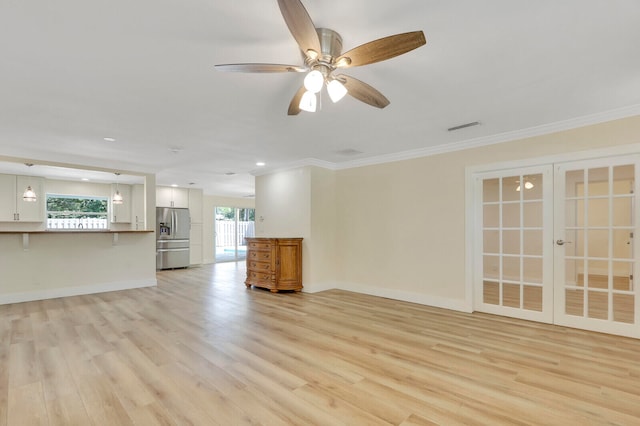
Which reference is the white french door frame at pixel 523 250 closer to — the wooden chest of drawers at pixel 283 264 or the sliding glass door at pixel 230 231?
the wooden chest of drawers at pixel 283 264

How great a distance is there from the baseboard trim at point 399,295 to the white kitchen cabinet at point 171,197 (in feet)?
17.9

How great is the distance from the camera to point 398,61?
229 centimetres

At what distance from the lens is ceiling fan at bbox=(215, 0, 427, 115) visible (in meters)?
1.59

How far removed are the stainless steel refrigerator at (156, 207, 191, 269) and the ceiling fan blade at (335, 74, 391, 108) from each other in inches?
301

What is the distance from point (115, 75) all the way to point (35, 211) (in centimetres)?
634

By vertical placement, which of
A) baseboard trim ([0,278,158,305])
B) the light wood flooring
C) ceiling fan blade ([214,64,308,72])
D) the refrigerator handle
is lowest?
baseboard trim ([0,278,158,305])

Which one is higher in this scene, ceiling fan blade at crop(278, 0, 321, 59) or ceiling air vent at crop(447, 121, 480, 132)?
ceiling air vent at crop(447, 121, 480, 132)

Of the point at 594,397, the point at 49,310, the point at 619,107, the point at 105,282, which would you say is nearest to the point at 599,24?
the point at 619,107

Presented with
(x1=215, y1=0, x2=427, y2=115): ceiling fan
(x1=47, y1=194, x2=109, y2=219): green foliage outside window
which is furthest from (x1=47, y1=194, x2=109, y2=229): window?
(x1=215, y1=0, x2=427, y2=115): ceiling fan

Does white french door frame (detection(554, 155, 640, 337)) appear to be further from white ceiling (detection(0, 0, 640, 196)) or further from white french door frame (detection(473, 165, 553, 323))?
white ceiling (detection(0, 0, 640, 196))

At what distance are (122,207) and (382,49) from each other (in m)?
8.27

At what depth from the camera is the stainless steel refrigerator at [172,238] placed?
845cm

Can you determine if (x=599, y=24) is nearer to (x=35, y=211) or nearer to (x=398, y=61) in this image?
(x=398, y=61)

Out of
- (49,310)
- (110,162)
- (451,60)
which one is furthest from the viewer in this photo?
(110,162)
